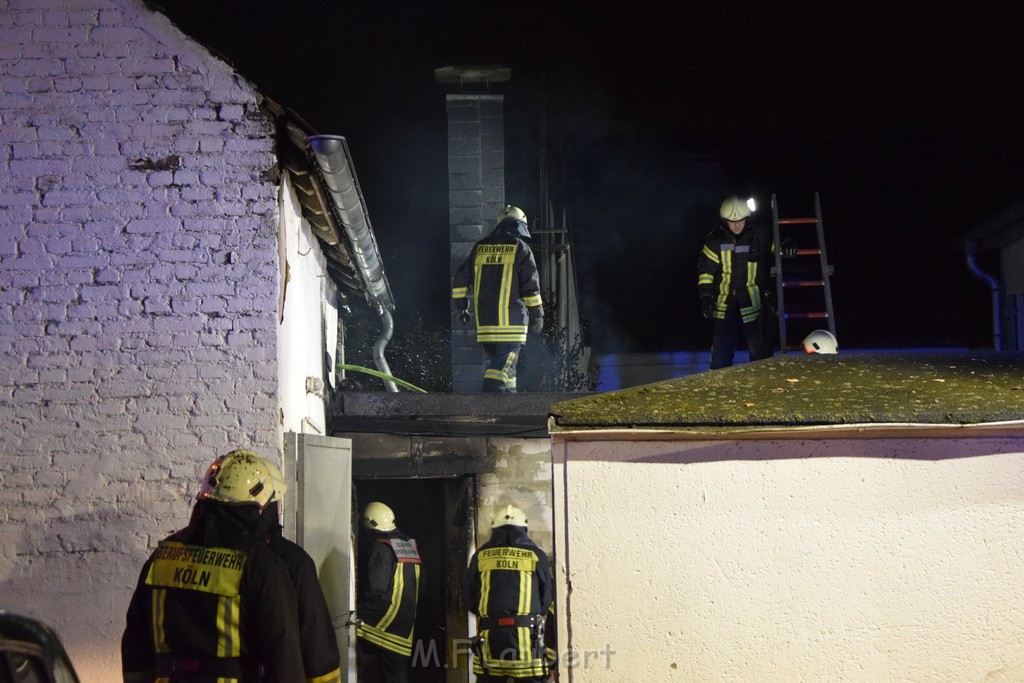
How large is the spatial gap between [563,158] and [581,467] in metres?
10.6

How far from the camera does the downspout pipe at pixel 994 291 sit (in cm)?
1258

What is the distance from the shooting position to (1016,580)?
175 inches

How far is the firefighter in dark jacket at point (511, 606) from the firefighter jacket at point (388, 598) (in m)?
0.76

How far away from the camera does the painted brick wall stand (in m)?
5.80

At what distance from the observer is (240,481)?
453 cm

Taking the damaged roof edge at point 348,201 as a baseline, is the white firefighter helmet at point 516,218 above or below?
above

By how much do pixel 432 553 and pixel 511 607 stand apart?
3617 mm

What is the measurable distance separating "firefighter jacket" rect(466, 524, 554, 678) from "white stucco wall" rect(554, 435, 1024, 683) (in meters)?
3.33

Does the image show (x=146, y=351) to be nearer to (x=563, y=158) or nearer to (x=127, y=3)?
(x=127, y=3)

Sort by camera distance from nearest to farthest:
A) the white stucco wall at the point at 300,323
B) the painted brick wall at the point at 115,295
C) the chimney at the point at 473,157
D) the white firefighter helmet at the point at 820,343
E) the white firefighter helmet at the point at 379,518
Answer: the painted brick wall at the point at 115,295, the white stucco wall at the point at 300,323, the white firefighter helmet at the point at 379,518, the white firefighter helmet at the point at 820,343, the chimney at the point at 473,157

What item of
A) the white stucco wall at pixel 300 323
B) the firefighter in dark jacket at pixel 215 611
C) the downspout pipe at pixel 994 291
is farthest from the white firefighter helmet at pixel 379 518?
the downspout pipe at pixel 994 291

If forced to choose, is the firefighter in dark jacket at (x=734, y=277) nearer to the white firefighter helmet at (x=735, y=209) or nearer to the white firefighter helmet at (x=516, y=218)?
the white firefighter helmet at (x=735, y=209)

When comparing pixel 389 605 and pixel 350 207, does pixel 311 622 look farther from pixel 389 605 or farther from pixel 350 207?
pixel 389 605

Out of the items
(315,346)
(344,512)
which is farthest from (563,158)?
(344,512)
